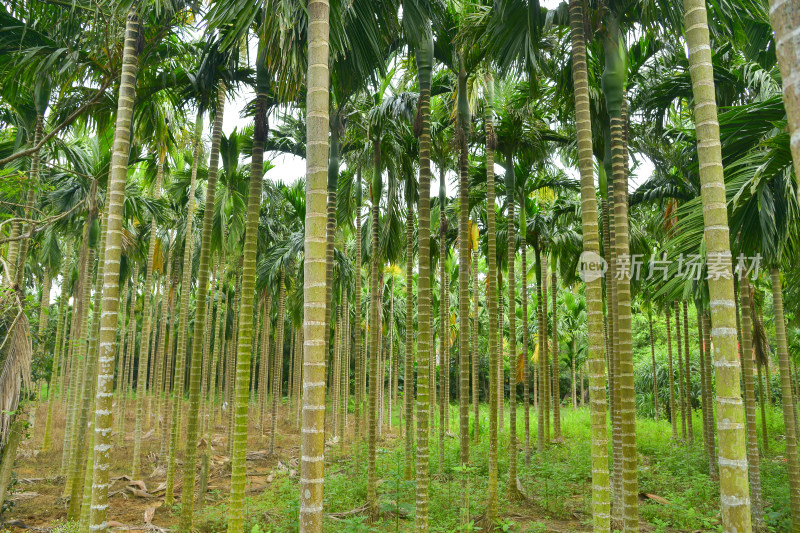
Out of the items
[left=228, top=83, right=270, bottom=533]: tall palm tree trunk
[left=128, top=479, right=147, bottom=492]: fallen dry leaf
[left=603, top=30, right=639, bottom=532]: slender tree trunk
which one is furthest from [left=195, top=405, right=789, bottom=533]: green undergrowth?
[left=603, top=30, right=639, bottom=532]: slender tree trunk

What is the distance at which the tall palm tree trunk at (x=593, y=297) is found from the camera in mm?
4939

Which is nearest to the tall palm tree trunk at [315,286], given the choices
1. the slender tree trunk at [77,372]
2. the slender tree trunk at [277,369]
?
the slender tree trunk at [77,372]

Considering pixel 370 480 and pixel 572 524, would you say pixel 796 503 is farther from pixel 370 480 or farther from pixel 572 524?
pixel 370 480

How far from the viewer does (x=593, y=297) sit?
532 centimetres

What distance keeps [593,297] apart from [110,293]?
5585 millimetres

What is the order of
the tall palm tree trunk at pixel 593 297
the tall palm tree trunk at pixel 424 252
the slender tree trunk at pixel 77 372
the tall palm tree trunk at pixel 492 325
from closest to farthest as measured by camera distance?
the tall palm tree trunk at pixel 593 297
the tall palm tree trunk at pixel 424 252
the tall palm tree trunk at pixel 492 325
the slender tree trunk at pixel 77 372

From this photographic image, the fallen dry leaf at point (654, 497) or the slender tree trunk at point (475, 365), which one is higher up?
the slender tree trunk at point (475, 365)

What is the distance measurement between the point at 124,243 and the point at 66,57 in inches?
215

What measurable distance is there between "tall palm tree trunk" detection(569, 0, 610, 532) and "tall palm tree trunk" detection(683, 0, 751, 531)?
1178 millimetres

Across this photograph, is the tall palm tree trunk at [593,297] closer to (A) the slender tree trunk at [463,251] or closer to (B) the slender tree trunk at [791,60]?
(B) the slender tree trunk at [791,60]

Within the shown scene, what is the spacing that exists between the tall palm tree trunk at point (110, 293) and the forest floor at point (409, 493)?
109 inches

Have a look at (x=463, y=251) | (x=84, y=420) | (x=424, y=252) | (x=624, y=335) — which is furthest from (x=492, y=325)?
(x=84, y=420)

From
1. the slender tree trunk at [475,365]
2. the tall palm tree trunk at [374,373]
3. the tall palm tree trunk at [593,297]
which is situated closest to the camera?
the tall palm tree trunk at [593,297]

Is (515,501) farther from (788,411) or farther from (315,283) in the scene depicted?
(315,283)
